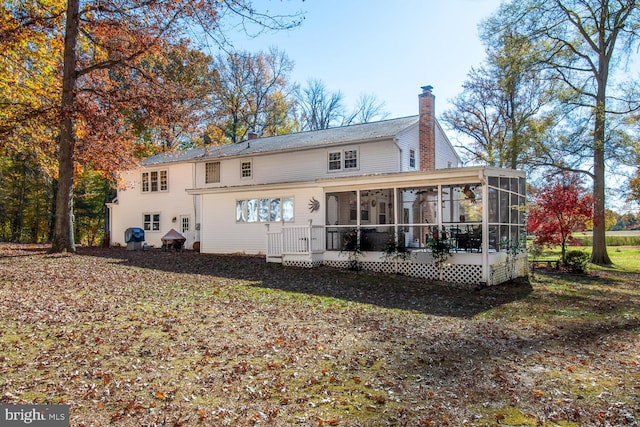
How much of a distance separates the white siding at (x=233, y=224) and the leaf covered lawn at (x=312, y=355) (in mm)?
7927

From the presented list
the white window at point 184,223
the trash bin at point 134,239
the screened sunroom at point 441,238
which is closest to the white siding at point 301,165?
the white window at point 184,223

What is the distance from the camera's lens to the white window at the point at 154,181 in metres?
25.0

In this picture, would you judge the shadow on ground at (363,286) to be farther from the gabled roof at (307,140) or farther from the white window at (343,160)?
the gabled roof at (307,140)

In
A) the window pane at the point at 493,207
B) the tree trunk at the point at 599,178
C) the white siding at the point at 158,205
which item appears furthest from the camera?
the white siding at the point at 158,205

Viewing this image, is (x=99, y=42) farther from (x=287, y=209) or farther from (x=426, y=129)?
(x=426, y=129)

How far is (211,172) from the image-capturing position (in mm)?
23016

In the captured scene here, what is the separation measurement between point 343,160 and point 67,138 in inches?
419

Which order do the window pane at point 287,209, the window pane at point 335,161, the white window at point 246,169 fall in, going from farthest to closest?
the white window at point 246,169
the window pane at point 335,161
the window pane at point 287,209

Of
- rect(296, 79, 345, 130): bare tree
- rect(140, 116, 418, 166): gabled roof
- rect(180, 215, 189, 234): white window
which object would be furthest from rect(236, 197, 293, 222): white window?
rect(296, 79, 345, 130): bare tree

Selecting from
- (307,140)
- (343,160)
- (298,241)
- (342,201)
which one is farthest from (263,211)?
(298,241)

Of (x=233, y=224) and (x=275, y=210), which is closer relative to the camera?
(x=275, y=210)

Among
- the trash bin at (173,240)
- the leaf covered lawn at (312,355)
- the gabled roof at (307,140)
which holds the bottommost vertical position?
the leaf covered lawn at (312,355)

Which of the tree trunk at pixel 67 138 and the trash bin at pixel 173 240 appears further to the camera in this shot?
the trash bin at pixel 173 240

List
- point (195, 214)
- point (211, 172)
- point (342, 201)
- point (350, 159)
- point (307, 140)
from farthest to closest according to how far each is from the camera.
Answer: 1. point (195, 214)
2. point (211, 172)
3. point (307, 140)
4. point (350, 159)
5. point (342, 201)
